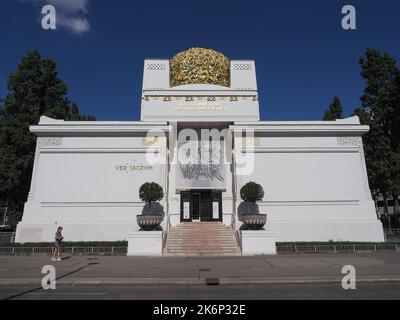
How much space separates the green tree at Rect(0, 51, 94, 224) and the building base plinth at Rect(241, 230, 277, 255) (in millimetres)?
17516

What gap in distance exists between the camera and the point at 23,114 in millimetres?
25047

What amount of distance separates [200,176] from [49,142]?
32.6 feet

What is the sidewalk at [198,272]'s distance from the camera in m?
8.90

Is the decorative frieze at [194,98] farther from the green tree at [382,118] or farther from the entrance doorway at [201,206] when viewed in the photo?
the green tree at [382,118]

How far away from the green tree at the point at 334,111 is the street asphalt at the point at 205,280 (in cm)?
2244

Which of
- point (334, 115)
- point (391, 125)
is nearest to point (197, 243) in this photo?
point (391, 125)

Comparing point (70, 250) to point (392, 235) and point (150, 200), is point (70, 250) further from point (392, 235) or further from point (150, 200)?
point (392, 235)

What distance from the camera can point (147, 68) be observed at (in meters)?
25.3

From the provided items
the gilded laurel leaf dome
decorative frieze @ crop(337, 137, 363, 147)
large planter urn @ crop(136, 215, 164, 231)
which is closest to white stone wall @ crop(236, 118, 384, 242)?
decorative frieze @ crop(337, 137, 363, 147)

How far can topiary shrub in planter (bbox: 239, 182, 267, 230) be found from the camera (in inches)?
638

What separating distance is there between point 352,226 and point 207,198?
9.00 m

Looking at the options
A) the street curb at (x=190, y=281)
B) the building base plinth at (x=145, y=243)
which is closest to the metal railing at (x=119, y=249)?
the building base plinth at (x=145, y=243)

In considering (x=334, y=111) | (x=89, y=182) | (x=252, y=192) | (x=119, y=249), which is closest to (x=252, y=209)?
(x=252, y=192)

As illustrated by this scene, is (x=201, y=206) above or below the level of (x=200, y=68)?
below
